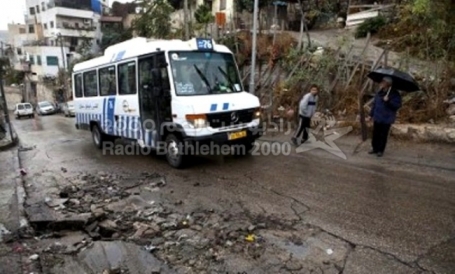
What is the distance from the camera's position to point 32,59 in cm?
5253

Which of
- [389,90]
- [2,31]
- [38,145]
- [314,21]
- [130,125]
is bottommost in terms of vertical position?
[38,145]

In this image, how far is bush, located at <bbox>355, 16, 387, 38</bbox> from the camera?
16.9m

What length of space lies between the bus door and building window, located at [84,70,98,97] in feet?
10.5

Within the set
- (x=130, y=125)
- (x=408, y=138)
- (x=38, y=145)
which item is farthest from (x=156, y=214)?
(x=38, y=145)

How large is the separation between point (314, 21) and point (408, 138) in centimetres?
1616

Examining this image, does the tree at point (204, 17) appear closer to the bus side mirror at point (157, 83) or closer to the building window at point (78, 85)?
the building window at point (78, 85)

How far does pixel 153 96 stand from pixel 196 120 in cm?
134

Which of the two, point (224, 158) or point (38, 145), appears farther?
point (38, 145)

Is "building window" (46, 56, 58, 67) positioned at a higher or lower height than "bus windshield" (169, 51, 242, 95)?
higher

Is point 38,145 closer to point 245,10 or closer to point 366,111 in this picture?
point 366,111

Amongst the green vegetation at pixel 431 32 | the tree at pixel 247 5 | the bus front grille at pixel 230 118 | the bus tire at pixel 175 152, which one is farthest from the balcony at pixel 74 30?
the bus front grille at pixel 230 118

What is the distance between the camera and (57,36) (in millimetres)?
51594

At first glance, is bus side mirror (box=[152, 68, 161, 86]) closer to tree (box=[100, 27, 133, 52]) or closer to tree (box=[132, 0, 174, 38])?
tree (box=[132, 0, 174, 38])

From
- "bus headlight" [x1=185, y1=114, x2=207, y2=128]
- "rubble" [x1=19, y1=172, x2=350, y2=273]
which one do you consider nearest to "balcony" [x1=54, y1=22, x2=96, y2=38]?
"bus headlight" [x1=185, y1=114, x2=207, y2=128]
